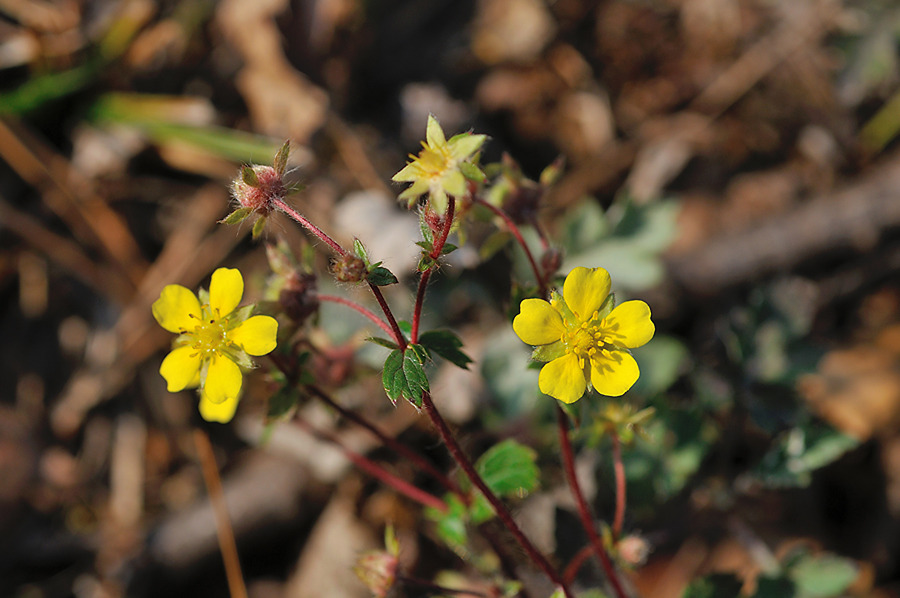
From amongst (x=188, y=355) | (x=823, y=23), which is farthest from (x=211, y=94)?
(x=823, y=23)

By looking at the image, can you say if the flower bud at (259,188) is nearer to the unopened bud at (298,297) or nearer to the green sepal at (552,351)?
the unopened bud at (298,297)

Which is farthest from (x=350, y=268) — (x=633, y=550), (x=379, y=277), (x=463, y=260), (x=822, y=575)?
(x=822, y=575)

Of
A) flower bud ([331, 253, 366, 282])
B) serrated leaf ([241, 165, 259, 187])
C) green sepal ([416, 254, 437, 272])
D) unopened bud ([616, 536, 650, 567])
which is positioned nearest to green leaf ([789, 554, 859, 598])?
unopened bud ([616, 536, 650, 567])

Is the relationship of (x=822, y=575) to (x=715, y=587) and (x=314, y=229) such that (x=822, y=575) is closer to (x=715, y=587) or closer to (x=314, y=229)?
(x=715, y=587)

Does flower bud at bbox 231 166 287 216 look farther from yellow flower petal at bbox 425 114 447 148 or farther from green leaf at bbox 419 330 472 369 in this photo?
green leaf at bbox 419 330 472 369

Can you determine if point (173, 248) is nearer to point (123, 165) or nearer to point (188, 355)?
point (123, 165)

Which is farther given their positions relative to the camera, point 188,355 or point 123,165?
point 123,165
